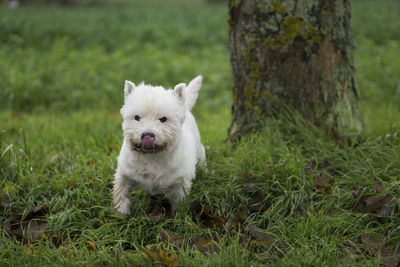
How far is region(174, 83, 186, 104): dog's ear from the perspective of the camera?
10.5 ft

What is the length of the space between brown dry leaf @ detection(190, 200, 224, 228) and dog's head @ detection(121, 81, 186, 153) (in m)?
0.59

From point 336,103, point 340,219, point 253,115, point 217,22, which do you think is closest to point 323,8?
point 336,103

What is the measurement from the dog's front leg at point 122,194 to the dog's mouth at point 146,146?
424 mm

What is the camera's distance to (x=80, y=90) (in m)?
8.04

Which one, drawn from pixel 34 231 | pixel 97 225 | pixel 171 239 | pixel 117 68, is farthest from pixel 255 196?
pixel 117 68

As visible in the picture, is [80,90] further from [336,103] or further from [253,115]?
[336,103]

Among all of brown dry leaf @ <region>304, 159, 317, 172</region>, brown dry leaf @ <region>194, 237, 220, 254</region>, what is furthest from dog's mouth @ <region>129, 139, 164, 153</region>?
brown dry leaf @ <region>304, 159, 317, 172</region>

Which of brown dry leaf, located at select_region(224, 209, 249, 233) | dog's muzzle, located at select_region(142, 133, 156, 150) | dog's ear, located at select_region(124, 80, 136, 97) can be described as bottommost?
brown dry leaf, located at select_region(224, 209, 249, 233)

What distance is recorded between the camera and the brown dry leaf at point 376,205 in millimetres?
3006

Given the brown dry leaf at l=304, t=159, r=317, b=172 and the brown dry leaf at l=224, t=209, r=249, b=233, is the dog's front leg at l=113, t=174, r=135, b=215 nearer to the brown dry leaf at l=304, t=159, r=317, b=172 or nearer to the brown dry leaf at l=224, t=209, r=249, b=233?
the brown dry leaf at l=224, t=209, r=249, b=233

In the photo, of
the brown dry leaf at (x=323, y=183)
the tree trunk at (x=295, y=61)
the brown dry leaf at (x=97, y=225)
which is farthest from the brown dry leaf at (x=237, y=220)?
the tree trunk at (x=295, y=61)

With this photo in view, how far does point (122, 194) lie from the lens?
328 cm

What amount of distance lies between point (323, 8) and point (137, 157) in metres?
2.50

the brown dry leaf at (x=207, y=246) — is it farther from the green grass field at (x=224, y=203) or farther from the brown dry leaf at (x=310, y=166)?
the brown dry leaf at (x=310, y=166)
